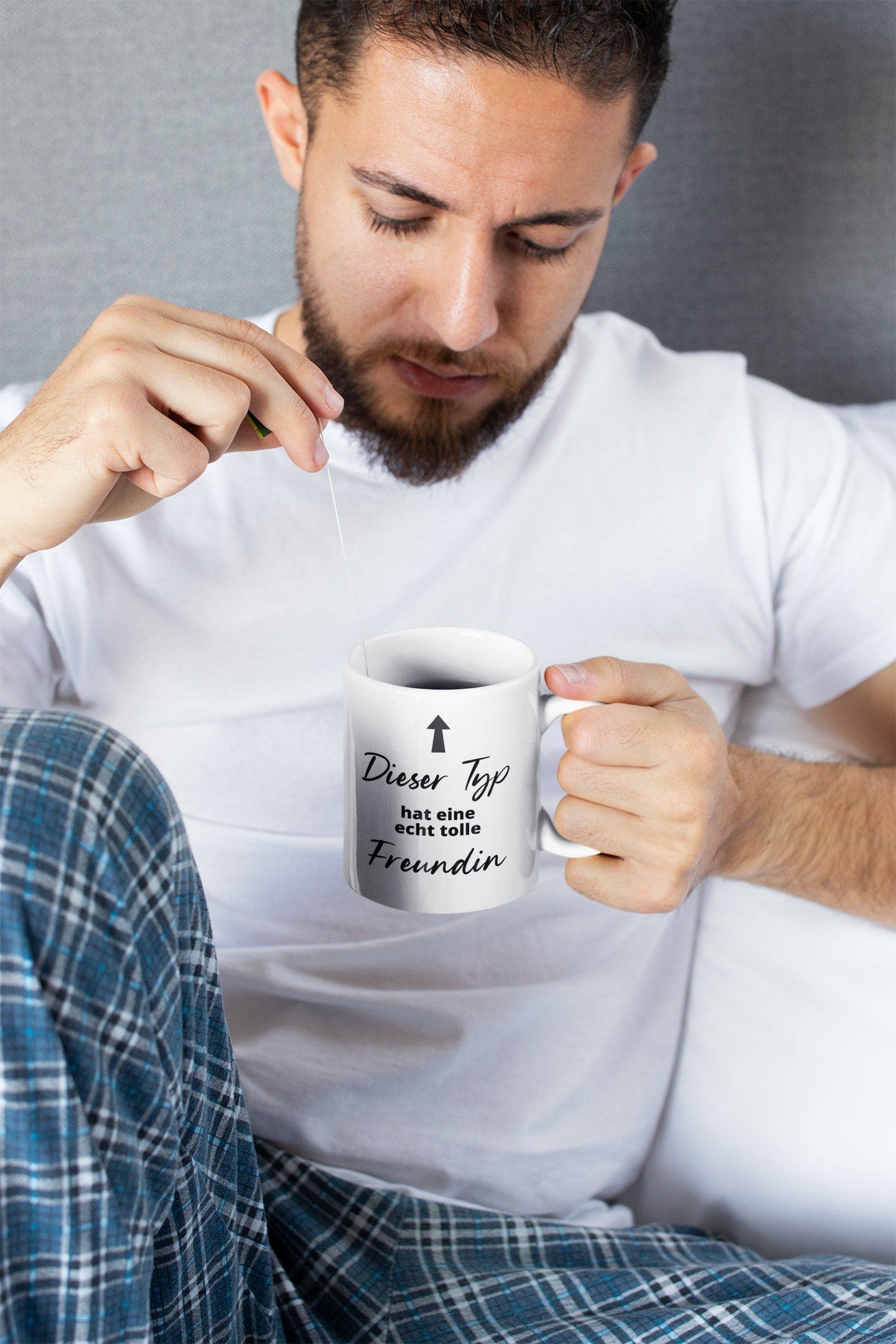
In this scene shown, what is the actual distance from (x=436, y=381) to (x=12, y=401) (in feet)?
1.32

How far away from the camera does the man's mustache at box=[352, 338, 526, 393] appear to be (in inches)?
39.9

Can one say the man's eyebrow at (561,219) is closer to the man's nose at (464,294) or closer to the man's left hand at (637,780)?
the man's nose at (464,294)

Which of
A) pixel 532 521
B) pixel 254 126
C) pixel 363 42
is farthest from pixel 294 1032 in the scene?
pixel 254 126

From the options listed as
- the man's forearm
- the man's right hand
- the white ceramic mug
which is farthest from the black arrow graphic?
the man's forearm

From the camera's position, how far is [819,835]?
3.34 feet

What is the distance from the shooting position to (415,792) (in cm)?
68

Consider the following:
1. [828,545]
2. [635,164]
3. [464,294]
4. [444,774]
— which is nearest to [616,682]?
[444,774]

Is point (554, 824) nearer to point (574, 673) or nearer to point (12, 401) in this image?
point (574, 673)

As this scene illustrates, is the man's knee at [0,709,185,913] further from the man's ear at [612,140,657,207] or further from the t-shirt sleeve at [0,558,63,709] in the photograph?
the man's ear at [612,140,657,207]

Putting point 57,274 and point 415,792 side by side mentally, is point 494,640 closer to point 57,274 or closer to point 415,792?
point 415,792

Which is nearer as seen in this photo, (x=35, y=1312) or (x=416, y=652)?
(x=35, y=1312)

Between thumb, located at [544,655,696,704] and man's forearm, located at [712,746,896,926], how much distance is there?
0.18 metres

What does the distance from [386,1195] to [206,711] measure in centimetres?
45

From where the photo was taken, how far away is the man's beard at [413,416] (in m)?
1.04
